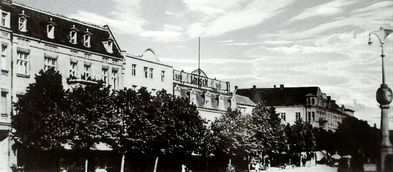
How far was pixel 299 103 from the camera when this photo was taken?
303ft

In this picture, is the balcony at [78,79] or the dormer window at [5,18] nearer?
the dormer window at [5,18]

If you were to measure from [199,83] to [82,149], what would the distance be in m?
25.1

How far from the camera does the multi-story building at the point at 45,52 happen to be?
1249 inches

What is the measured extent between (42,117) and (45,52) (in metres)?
7.32

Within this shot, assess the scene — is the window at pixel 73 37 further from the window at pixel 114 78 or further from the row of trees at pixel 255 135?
the row of trees at pixel 255 135

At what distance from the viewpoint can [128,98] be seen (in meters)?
35.7

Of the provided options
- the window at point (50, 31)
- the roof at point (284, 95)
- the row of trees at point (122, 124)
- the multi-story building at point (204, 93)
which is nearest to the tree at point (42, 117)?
the row of trees at point (122, 124)

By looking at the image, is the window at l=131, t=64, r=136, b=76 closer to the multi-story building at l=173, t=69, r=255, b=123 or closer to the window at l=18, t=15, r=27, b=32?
the multi-story building at l=173, t=69, r=255, b=123

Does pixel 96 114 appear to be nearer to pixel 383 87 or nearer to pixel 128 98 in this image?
pixel 128 98

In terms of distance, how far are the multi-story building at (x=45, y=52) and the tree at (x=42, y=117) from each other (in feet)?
3.96

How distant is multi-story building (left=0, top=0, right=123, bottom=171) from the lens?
31719 mm

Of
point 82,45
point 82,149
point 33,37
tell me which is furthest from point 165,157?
point 33,37

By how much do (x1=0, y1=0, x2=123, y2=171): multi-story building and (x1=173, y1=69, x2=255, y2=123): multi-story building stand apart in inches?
429

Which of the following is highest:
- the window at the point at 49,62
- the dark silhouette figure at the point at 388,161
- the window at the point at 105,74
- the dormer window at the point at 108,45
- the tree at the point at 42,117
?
the dormer window at the point at 108,45
